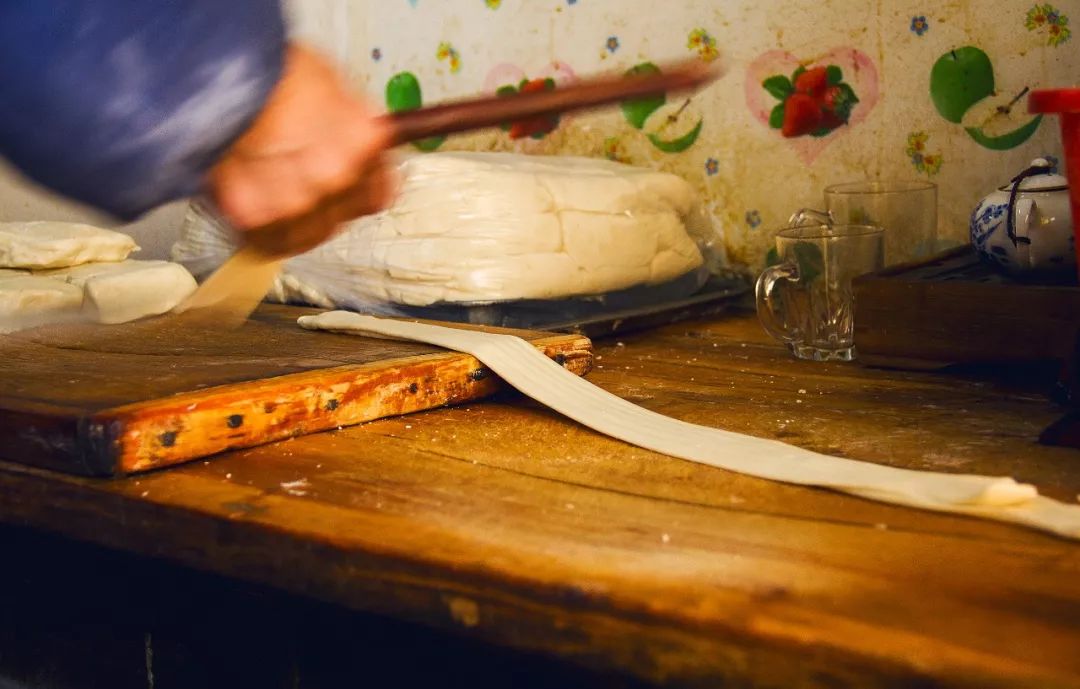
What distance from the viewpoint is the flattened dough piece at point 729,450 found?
0.76 metres

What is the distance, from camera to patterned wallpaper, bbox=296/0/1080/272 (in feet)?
5.08

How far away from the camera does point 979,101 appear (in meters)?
1.56

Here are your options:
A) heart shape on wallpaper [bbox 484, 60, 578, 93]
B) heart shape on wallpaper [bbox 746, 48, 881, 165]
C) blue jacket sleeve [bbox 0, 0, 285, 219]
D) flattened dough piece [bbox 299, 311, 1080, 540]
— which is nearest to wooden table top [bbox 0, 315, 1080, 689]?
flattened dough piece [bbox 299, 311, 1080, 540]

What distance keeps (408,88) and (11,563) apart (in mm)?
1302

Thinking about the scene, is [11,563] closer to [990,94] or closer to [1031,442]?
[1031,442]

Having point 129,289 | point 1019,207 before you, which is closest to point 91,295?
point 129,289

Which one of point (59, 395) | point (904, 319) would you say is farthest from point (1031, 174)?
point (59, 395)

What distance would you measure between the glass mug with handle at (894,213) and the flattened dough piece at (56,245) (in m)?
1.02

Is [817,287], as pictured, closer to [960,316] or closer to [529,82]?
[960,316]

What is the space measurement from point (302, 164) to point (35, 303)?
0.80 m

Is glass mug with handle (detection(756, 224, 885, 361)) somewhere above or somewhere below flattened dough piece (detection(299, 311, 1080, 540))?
above

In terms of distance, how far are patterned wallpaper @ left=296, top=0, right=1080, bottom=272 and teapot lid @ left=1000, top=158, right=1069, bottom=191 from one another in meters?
0.30

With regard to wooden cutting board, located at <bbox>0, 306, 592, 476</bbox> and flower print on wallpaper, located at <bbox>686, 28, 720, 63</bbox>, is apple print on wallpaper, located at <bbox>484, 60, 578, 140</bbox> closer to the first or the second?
flower print on wallpaper, located at <bbox>686, 28, 720, 63</bbox>

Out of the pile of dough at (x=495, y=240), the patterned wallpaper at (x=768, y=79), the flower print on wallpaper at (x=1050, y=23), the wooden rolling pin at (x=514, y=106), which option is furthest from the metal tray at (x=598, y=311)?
the flower print on wallpaper at (x=1050, y=23)
